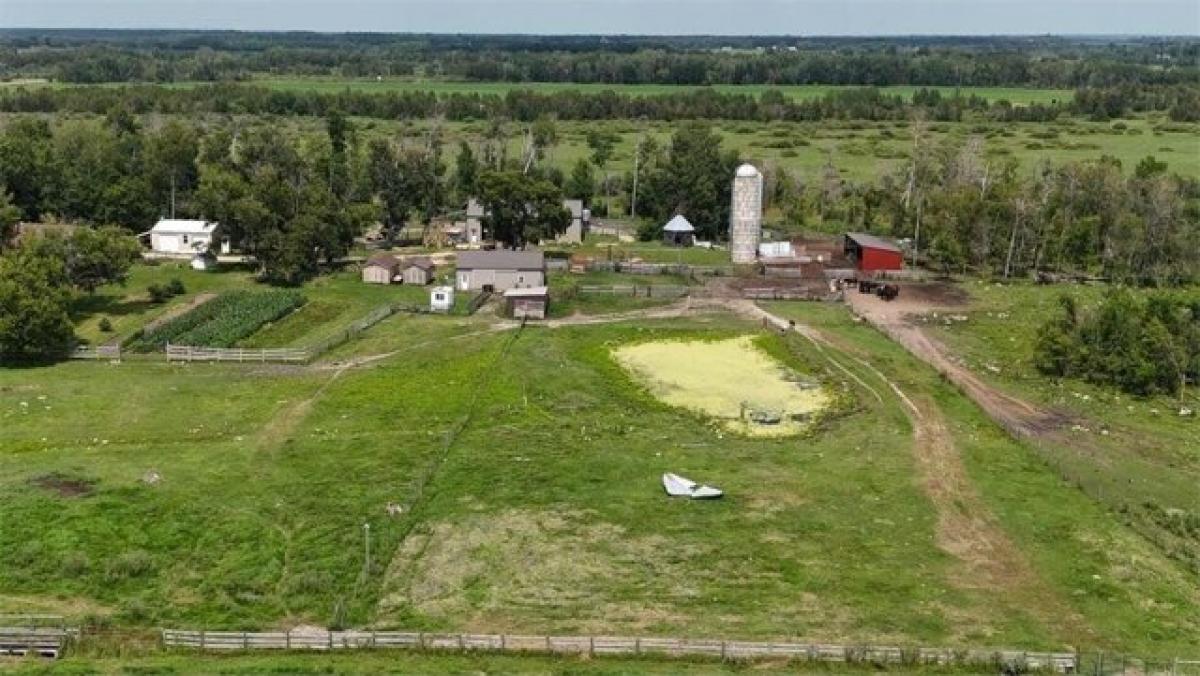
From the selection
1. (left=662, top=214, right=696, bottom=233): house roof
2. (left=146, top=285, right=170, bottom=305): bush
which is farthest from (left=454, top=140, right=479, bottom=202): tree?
→ (left=146, top=285, right=170, bottom=305): bush

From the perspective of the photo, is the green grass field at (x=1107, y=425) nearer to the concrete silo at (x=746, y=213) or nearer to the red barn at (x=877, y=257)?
the red barn at (x=877, y=257)

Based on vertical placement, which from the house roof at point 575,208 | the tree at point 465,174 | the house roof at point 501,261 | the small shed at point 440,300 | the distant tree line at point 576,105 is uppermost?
the distant tree line at point 576,105

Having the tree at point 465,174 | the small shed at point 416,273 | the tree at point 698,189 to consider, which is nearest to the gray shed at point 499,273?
the small shed at point 416,273

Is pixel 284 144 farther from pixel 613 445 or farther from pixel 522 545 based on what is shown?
pixel 522 545

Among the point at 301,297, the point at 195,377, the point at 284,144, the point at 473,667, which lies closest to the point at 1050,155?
the point at 284,144

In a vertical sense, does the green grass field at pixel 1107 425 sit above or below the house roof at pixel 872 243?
below

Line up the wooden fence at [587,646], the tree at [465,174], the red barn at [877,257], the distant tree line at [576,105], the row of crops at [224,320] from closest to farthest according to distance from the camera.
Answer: the wooden fence at [587,646], the row of crops at [224,320], the red barn at [877,257], the tree at [465,174], the distant tree line at [576,105]
